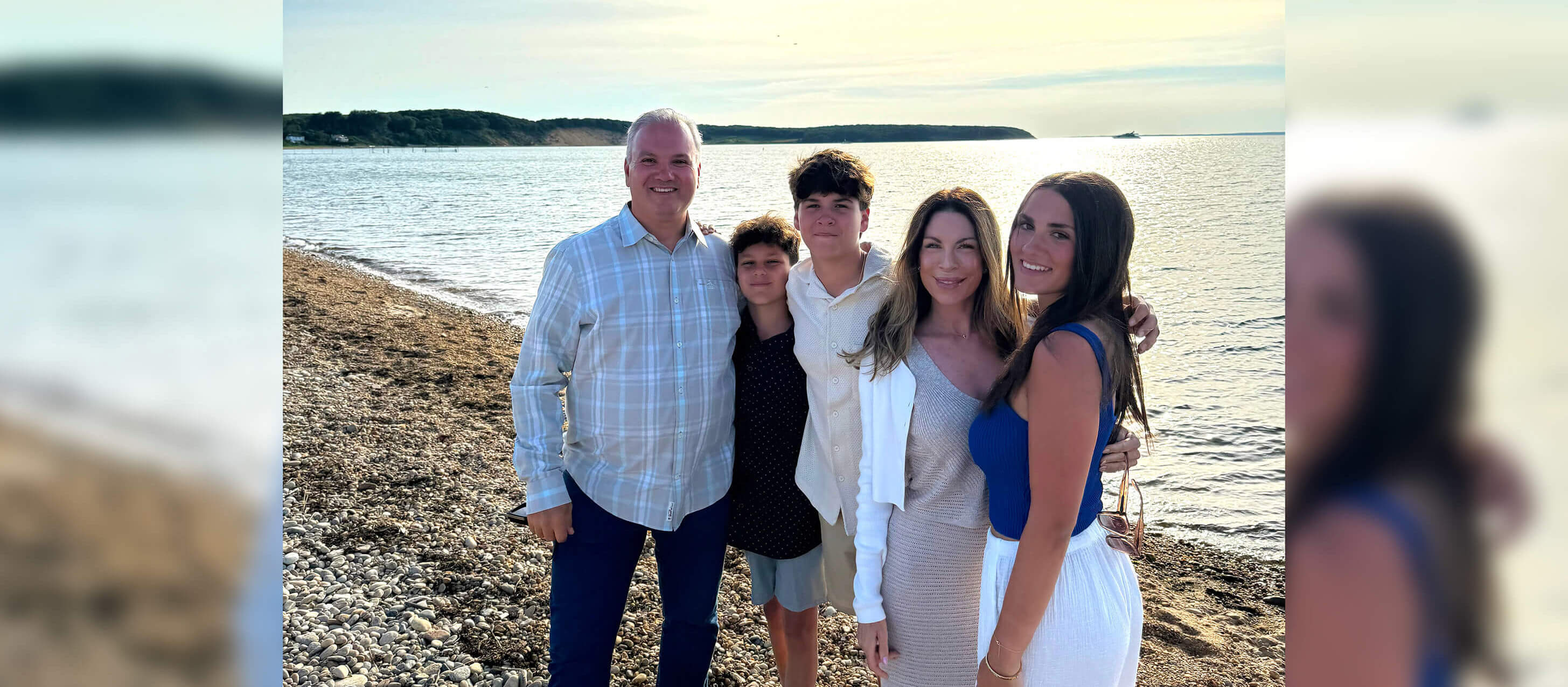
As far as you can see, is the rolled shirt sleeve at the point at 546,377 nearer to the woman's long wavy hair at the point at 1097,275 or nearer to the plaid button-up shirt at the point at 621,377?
the plaid button-up shirt at the point at 621,377

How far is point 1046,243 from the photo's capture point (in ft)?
7.89

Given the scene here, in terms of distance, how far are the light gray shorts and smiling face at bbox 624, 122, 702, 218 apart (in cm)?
146

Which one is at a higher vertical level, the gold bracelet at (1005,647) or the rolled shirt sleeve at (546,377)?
the rolled shirt sleeve at (546,377)

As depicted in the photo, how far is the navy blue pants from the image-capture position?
3359mm

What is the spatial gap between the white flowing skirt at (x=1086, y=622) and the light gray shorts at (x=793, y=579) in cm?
125

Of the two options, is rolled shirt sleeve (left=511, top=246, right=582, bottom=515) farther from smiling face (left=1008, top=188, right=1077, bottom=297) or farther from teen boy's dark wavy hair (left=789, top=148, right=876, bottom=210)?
smiling face (left=1008, top=188, right=1077, bottom=297)

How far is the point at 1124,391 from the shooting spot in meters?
2.46

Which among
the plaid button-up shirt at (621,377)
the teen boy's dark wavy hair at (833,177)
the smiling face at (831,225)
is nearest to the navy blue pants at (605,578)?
the plaid button-up shirt at (621,377)

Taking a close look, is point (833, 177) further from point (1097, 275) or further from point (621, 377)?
point (1097, 275)

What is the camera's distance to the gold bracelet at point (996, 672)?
2.42 meters

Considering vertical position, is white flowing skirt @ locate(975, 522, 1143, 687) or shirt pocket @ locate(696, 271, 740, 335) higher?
shirt pocket @ locate(696, 271, 740, 335)

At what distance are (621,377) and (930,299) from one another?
1.16 m
